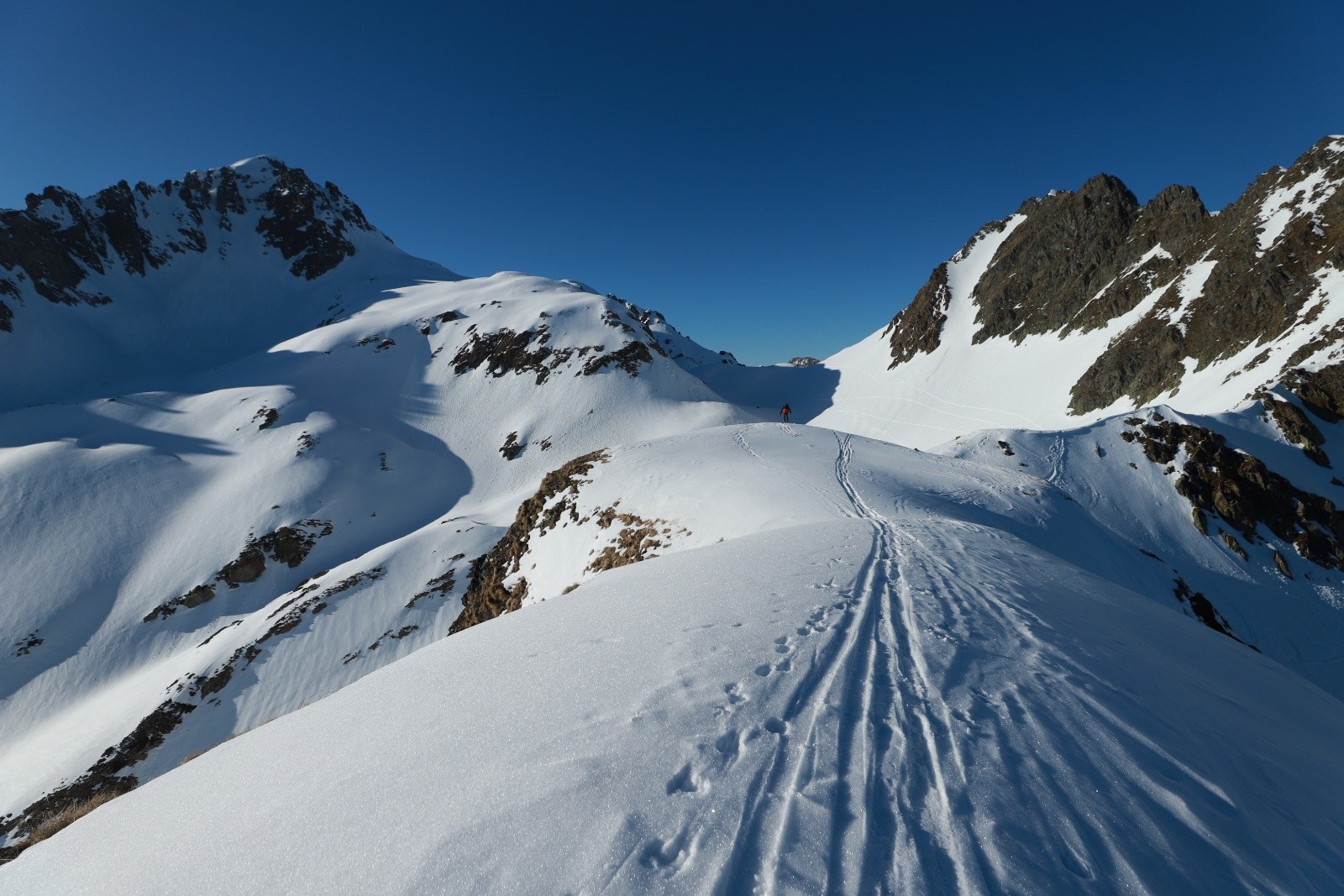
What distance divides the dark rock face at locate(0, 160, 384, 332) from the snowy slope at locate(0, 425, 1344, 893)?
11899 centimetres

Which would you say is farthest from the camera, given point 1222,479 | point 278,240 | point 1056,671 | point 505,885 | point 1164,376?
point 278,240

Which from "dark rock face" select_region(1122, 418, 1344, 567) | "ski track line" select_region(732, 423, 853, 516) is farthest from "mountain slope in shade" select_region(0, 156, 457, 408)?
"dark rock face" select_region(1122, 418, 1344, 567)

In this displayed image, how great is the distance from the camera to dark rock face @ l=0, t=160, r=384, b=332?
81.0 m

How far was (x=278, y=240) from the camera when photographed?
110688 mm

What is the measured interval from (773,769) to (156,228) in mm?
157741

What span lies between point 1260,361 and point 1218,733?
47386 millimetres

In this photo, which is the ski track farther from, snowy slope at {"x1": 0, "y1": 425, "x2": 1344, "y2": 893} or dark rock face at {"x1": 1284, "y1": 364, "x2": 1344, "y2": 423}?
dark rock face at {"x1": 1284, "y1": 364, "x2": 1344, "y2": 423}

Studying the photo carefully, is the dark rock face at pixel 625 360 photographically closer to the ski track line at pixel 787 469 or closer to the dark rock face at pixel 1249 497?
the ski track line at pixel 787 469

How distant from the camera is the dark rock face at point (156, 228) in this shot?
81.0 m

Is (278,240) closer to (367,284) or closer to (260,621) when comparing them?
(367,284)

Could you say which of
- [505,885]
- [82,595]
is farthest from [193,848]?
[82,595]

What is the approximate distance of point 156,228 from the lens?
4008 inches

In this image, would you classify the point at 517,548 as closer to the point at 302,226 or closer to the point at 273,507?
the point at 273,507

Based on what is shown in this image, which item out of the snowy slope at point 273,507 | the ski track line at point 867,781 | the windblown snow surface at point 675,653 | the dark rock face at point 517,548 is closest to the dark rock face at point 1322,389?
the windblown snow surface at point 675,653
